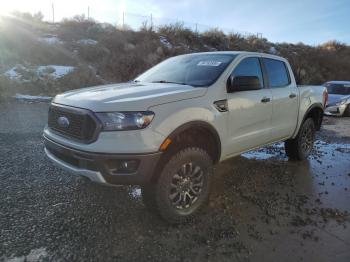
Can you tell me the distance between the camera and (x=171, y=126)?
349cm

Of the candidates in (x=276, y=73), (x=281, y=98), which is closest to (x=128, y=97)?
(x=281, y=98)

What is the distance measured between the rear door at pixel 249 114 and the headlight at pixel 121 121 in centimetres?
134

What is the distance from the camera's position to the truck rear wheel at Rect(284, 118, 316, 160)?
20.4 ft

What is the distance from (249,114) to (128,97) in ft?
5.82

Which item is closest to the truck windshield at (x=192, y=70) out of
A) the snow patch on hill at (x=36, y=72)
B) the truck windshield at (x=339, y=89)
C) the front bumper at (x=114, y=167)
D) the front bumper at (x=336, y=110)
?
the front bumper at (x=114, y=167)

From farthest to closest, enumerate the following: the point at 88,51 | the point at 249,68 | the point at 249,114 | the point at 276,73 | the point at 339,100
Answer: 1. the point at 88,51
2. the point at 339,100
3. the point at 276,73
4. the point at 249,68
5. the point at 249,114

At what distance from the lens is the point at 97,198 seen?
4340 mm

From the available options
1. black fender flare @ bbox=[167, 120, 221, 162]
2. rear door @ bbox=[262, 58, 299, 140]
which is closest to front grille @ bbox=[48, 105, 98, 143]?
black fender flare @ bbox=[167, 120, 221, 162]

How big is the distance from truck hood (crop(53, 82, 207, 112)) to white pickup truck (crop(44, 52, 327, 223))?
0.01m

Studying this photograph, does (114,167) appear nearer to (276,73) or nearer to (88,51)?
(276,73)

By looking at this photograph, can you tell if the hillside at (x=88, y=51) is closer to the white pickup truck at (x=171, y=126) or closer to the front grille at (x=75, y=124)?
the white pickup truck at (x=171, y=126)

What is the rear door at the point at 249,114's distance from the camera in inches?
169

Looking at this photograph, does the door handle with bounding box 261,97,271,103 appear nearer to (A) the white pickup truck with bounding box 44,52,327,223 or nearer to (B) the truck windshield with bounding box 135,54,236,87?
(A) the white pickup truck with bounding box 44,52,327,223

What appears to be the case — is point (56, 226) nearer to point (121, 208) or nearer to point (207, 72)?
point (121, 208)
